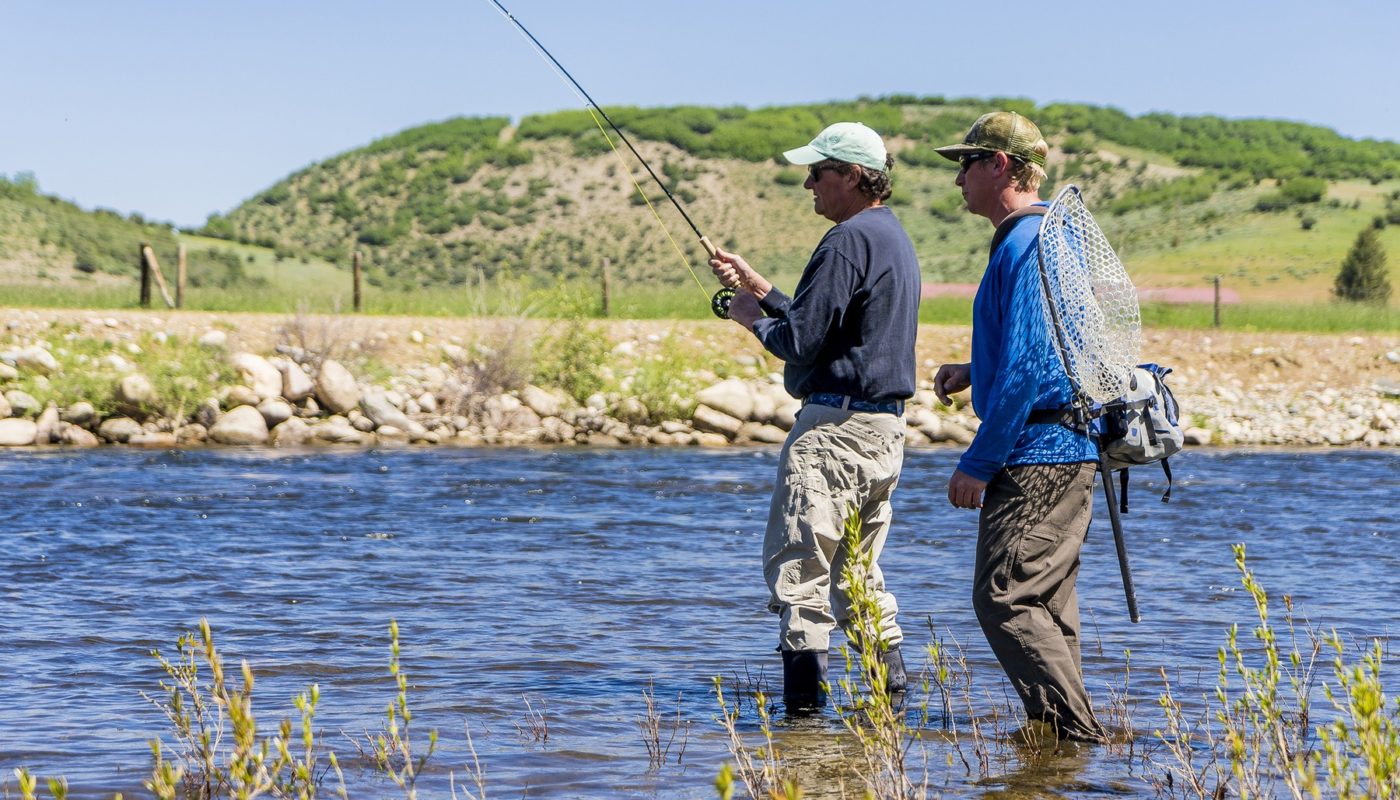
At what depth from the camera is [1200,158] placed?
255ft

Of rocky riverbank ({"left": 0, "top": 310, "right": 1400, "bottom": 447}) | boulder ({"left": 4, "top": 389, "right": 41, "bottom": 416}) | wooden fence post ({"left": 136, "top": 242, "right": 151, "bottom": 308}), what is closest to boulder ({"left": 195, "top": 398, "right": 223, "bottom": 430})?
rocky riverbank ({"left": 0, "top": 310, "right": 1400, "bottom": 447})

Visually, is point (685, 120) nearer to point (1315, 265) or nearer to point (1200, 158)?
point (1200, 158)

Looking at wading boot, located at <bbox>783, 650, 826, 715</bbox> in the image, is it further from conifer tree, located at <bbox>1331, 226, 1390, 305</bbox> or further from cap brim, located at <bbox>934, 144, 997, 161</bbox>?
conifer tree, located at <bbox>1331, 226, 1390, 305</bbox>

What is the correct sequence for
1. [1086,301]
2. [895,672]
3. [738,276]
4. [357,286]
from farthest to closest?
[357,286], [895,672], [738,276], [1086,301]

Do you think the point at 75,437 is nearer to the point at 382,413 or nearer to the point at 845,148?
the point at 382,413

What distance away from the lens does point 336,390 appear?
19266mm

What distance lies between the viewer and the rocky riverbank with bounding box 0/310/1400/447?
1822cm

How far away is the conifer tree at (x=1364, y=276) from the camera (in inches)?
1646

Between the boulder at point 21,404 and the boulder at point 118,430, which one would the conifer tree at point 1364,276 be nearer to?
Result: the boulder at point 118,430

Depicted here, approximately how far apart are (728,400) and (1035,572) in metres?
15.5

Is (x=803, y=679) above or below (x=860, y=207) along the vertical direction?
below

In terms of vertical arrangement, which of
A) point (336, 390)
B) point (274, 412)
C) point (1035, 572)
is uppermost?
point (1035, 572)

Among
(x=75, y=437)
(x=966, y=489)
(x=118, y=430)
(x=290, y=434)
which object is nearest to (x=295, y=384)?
(x=290, y=434)

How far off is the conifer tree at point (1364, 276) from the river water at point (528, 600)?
92.5 ft
